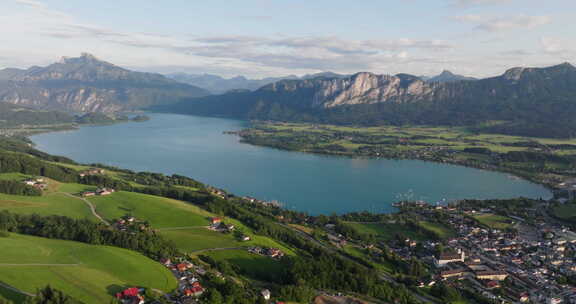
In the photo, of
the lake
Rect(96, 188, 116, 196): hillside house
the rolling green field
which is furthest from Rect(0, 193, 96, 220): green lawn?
the lake

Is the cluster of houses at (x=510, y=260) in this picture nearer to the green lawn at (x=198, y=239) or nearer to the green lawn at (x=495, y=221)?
the green lawn at (x=495, y=221)

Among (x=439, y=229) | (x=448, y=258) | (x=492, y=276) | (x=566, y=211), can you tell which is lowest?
(x=492, y=276)

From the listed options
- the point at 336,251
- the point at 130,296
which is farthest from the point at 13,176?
the point at 336,251

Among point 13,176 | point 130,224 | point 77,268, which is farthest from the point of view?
point 13,176

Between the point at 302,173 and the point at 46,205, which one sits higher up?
the point at 46,205

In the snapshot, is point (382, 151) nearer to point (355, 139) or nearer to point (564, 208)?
point (355, 139)

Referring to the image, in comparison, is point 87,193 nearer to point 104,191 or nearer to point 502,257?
point 104,191

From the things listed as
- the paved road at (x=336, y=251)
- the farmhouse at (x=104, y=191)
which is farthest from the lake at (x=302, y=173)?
the farmhouse at (x=104, y=191)
